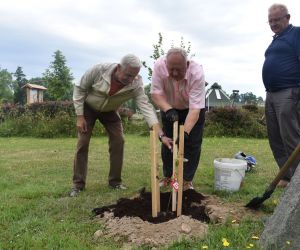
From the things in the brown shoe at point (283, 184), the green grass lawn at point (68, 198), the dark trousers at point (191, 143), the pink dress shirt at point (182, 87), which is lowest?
the green grass lawn at point (68, 198)

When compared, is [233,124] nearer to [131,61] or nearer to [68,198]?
[68,198]

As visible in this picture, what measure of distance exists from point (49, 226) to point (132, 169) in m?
3.15

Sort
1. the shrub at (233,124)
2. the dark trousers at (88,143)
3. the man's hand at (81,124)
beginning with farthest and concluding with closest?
the shrub at (233,124) → the dark trousers at (88,143) → the man's hand at (81,124)

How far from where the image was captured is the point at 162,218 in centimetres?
396

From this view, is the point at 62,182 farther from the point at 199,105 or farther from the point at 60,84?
the point at 60,84

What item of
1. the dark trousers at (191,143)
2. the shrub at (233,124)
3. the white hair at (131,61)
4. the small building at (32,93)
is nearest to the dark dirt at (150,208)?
the dark trousers at (191,143)

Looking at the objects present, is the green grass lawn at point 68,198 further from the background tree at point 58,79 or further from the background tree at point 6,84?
the background tree at point 6,84

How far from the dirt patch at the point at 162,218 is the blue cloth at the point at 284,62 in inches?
64.9

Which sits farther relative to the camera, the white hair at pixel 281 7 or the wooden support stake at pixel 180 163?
the white hair at pixel 281 7

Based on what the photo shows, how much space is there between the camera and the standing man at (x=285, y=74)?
203 inches

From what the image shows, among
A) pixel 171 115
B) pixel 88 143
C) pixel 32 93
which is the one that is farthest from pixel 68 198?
pixel 32 93

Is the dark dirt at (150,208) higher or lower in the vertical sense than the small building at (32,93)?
lower

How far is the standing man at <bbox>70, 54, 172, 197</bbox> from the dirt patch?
708 mm

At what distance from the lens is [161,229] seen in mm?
3637
